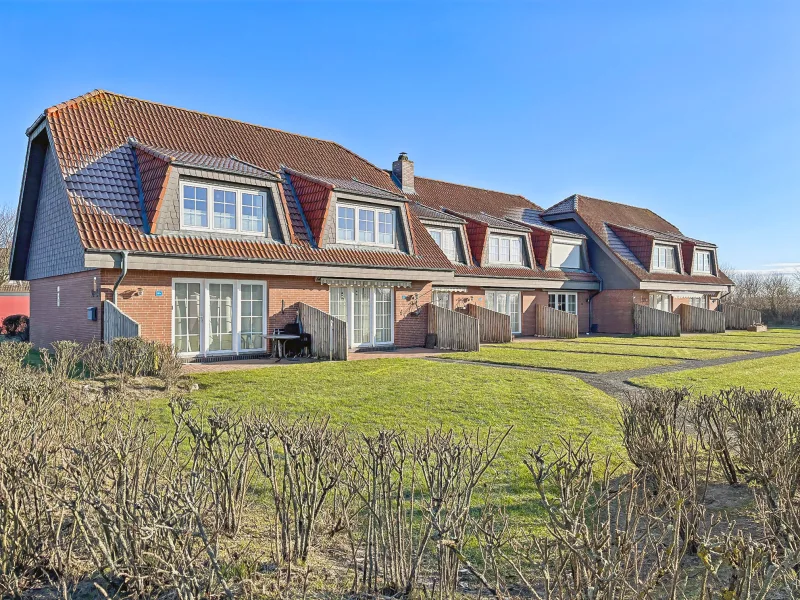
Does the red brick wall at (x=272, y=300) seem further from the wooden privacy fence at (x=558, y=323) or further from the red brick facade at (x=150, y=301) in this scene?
the wooden privacy fence at (x=558, y=323)

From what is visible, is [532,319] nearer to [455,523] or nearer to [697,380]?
[697,380]

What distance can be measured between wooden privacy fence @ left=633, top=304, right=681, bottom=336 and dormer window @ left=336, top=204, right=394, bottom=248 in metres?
15.2

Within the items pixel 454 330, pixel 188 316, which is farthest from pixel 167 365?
pixel 454 330

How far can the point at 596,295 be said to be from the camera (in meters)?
32.4

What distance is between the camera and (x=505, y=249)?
93.8ft

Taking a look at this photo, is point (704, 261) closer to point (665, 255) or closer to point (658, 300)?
point (665, 255)

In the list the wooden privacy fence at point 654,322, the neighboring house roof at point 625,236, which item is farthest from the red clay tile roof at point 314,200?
the wooden privacy fence at point 654,322

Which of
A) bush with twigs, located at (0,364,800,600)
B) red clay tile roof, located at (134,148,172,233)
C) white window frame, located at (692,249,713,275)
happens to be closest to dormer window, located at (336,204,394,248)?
red clay tile roof, located at (134,148,172,233)

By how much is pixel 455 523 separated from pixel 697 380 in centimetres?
1224

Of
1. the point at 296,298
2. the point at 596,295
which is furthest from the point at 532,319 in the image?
the point at 296,298

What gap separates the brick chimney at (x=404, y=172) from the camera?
2788 centimetres

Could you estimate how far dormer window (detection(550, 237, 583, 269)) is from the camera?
101 ft

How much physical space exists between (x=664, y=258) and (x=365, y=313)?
21.5 meters

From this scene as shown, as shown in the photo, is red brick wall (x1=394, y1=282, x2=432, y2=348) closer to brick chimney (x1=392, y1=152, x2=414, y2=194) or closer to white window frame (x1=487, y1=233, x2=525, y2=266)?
white window frame (x1=487, y1=233, x2=525, y2=266)
